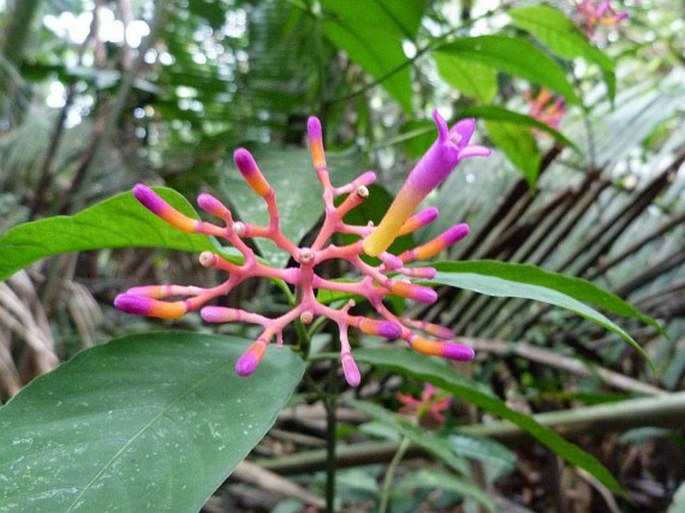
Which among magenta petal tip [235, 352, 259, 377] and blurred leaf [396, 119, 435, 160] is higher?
blurred leaf [396, 119, 435, 160]

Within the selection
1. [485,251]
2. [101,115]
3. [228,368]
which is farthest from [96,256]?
[228,368]

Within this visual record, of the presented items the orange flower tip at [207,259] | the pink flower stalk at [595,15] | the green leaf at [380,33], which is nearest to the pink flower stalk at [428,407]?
→ the green leaf at [380,33]

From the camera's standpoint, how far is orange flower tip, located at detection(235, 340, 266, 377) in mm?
415

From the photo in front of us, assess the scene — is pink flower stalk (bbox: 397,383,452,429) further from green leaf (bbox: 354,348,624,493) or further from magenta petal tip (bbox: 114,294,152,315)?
magenta petal tip (bbox: 114,294,152,315)

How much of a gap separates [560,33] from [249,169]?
2.24 ft

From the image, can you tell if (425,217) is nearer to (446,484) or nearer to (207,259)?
(207,259)

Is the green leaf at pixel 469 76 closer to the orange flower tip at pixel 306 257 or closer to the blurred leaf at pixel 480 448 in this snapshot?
the blurred leaf at pixel 480 448

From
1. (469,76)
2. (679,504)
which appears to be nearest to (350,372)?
(679,504)

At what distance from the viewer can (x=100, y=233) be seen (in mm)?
A: 511

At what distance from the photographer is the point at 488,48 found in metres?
0.87

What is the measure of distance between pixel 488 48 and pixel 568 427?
1.89ft

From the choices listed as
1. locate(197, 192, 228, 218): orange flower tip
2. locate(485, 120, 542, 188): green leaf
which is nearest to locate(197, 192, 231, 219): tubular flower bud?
locate(197, 192, 228, 218): orange flower tip

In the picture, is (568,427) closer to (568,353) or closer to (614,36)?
(568,353)

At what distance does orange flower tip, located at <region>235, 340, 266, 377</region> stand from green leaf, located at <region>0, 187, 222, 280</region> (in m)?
0.10
